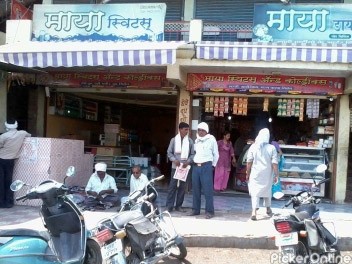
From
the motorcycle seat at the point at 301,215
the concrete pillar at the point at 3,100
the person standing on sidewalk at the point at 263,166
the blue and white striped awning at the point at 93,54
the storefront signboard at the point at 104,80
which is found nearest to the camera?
the motorcycle seat at the point at 301,215

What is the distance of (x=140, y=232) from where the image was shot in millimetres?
4504

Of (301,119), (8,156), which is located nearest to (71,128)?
(8,156)

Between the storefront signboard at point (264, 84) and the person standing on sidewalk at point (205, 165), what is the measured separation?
249 centimetres

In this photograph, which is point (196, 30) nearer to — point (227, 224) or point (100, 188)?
point (100, 188)

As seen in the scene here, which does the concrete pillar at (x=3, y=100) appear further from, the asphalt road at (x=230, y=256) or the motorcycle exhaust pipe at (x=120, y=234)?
the motorcycle exhaust pipe at (x=120, y=234)

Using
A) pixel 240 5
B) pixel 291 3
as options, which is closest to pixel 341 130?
pixel 291 3

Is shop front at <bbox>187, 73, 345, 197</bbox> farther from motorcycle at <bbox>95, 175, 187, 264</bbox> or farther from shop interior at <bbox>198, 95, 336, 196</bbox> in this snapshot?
motorcycle at <bbox>95, 175, 187, 264</bbox>

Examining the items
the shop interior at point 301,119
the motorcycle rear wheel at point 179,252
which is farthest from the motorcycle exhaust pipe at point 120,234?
the shop interior at point 301,119

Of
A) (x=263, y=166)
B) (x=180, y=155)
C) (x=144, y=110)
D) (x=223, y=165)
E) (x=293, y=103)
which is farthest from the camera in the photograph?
(x=144, y=110)

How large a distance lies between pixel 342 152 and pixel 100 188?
525cm

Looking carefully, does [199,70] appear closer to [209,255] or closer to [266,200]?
[266,200]

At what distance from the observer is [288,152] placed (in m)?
9.91

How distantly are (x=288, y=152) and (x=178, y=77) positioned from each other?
3.19 metres

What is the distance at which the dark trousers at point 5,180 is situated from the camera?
→ 7919 mm
